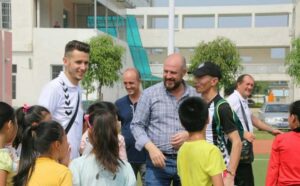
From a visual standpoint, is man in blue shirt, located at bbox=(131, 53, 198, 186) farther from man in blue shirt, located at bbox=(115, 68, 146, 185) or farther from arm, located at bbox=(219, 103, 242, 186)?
man in blue shirt, located at bbox=(115, 68, 146, 185)

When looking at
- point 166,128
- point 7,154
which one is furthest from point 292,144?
point 7,154

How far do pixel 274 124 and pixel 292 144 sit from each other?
20628 mm

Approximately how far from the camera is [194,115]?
4.12 m

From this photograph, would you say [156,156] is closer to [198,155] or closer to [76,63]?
[198,155]

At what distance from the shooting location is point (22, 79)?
32.7m

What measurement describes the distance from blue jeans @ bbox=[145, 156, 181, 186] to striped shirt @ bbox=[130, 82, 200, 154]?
0.12 meters

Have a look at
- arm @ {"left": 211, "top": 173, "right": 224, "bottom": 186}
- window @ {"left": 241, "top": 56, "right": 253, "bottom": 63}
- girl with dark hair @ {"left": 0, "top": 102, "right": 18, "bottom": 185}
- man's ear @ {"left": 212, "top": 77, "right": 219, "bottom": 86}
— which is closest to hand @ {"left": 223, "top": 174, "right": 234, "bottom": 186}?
arm @ {"left": 211, "top": 173, "right": 224, "bottom": 186}

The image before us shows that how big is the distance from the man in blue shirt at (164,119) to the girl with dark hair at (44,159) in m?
1.28

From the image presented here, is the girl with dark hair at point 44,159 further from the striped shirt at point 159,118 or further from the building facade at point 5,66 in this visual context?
the building facade at point 5,66

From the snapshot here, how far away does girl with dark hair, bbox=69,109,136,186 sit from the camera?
12.9 ft

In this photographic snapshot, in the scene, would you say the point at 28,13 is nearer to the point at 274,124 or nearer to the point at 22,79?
the point at 22,79

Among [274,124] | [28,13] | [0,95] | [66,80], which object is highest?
[28,13]

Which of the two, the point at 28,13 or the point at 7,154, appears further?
the point at 28,13

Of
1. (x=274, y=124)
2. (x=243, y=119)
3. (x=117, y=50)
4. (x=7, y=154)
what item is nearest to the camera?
(x=7, y=154)
